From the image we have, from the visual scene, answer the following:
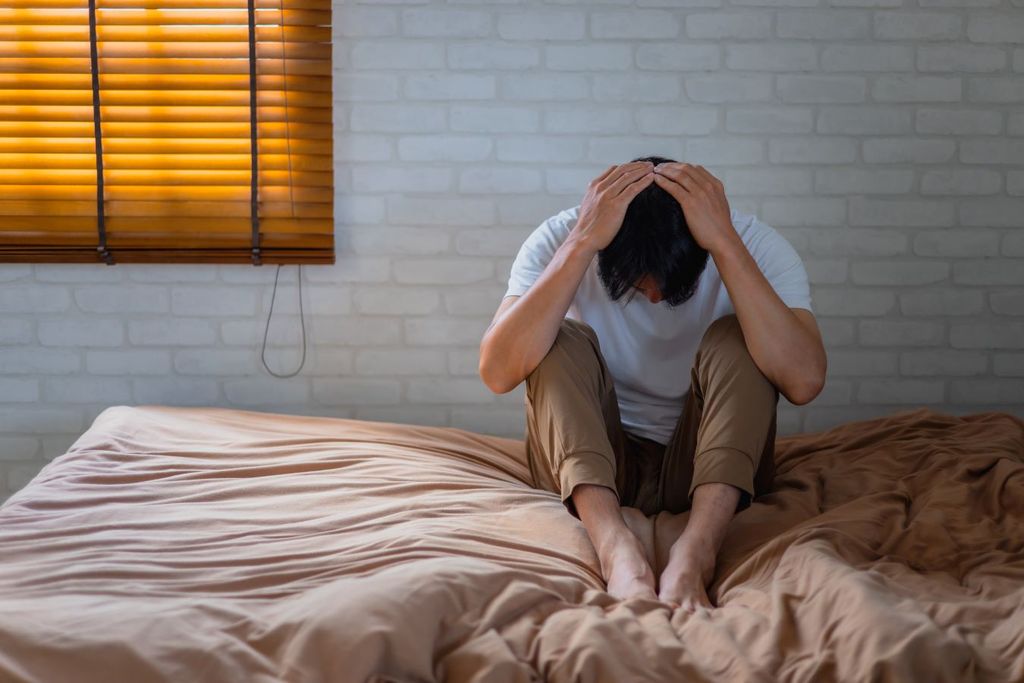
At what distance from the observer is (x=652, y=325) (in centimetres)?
217

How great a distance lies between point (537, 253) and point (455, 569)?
0.92 metres

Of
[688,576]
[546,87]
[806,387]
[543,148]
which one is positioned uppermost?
[546,87]

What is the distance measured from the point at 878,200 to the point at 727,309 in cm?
94

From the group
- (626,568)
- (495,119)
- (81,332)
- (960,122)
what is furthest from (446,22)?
(626,568)

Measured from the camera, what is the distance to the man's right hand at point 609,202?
2012 mm

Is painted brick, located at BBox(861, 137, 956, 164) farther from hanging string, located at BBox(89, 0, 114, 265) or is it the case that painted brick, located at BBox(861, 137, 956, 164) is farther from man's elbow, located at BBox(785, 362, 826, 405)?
hanging string, located at BBox(89, 0, 114, 265)

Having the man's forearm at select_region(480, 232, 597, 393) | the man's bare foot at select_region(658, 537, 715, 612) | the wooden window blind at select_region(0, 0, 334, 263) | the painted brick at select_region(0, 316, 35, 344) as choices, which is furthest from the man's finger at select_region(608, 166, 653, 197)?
the painted brick at select_region(0, 316, 35, 344)

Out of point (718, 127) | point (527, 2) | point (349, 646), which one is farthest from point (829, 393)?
point (349, 646)

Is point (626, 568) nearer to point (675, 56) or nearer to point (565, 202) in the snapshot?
point (565, 202)

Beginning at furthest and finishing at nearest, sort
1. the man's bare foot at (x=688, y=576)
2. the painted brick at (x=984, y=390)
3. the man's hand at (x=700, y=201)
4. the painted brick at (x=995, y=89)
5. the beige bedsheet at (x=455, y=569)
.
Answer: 1. the painted brick at (x=984, y=390)
2. the painted brick at (x=995, y=89)
3. the man's hand at (x=700, y=201)
4. the man's bare foot at (x=688, y=576)
5. the beige bedsheet at (x=455, y=569)

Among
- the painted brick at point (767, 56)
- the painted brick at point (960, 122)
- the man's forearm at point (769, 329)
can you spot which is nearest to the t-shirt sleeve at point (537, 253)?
the man's forearm at point (769, 329)

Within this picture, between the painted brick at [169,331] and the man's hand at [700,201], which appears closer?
the man's hand at [700,201]

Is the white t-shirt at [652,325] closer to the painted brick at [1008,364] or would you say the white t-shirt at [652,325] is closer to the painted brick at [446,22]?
the painted brick at [446,22]

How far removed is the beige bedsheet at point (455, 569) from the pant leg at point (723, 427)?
0.11 metres
